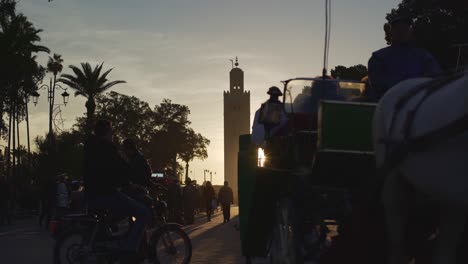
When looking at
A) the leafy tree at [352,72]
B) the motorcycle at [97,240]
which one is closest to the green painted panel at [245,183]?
the motorcycle at [97,240]

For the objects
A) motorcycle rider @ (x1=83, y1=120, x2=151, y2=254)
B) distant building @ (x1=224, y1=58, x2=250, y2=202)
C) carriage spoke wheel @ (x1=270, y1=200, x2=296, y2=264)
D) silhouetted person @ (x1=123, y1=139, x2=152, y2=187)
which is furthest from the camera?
distant building @ (x1=224, y1=58, x2=250, y2=202)

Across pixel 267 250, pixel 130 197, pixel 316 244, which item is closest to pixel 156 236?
pixel 130 197

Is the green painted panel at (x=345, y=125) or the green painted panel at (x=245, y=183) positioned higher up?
the green painted panel at (x=345, y=125)

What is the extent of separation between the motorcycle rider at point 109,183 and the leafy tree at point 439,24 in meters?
24.3

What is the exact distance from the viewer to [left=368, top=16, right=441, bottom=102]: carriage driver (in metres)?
5.70

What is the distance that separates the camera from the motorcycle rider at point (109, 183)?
8.66 meters

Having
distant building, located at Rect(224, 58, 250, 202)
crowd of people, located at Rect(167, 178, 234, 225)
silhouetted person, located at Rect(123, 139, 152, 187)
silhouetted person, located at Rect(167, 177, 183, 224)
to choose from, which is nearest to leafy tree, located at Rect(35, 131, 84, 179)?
crowd of people, located at Rect(167, 178, 234, 225)

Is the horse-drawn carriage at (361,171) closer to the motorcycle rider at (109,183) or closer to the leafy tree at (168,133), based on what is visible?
the motorcycle rider at (109,183)

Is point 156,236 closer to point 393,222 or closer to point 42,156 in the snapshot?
point 393,222

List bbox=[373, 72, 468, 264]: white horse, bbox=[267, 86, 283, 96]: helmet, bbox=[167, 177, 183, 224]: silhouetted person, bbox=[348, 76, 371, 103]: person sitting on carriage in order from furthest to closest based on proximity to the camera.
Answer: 1. bbox=[167, 177, 183, 224]: silhouetted person
2. bbox=[267, 86, 283, 96]: helmet
3. bbox=[348, 76, 371, 103]: person sitting on carriage
4. bbox=[373, 72, 468, 264]: white horse

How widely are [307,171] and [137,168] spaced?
3.80 m

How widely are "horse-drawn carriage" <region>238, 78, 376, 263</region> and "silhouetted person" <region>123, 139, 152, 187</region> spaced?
6.68 feet

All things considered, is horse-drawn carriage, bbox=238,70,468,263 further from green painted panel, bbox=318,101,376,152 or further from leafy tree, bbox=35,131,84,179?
leafy tree, bbox=35,131,84,179

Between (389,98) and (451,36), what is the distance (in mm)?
28696
